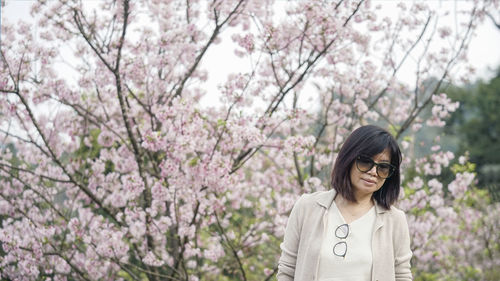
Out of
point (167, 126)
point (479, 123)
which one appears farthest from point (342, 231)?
point (479, 123)

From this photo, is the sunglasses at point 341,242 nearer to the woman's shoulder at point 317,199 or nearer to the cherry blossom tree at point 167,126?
the woman's shoulder at point 317,199

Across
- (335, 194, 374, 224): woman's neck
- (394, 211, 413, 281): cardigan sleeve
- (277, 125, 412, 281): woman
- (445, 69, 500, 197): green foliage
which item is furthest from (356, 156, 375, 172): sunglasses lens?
(445, 69, 500, 197): green foliage

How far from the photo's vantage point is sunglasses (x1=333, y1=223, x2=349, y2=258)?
1.57 metres

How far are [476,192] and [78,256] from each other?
6091mm

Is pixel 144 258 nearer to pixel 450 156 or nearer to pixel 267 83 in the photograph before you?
pixel 267 83

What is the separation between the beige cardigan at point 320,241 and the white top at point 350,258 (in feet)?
0.08

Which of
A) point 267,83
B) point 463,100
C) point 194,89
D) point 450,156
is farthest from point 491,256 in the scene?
point 463,100

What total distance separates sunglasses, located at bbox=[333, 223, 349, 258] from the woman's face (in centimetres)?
15

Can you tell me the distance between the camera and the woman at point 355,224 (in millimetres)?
1567

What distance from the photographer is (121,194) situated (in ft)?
13.2

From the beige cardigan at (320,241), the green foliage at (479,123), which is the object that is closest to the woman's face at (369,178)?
the beige cardigan at (320,241)

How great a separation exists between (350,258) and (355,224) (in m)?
0.13

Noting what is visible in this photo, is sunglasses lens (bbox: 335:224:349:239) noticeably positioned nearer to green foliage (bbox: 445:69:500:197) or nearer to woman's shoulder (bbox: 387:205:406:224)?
woman's shoulder (bbox: 387:205:406:224)

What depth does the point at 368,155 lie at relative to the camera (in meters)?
1.58
